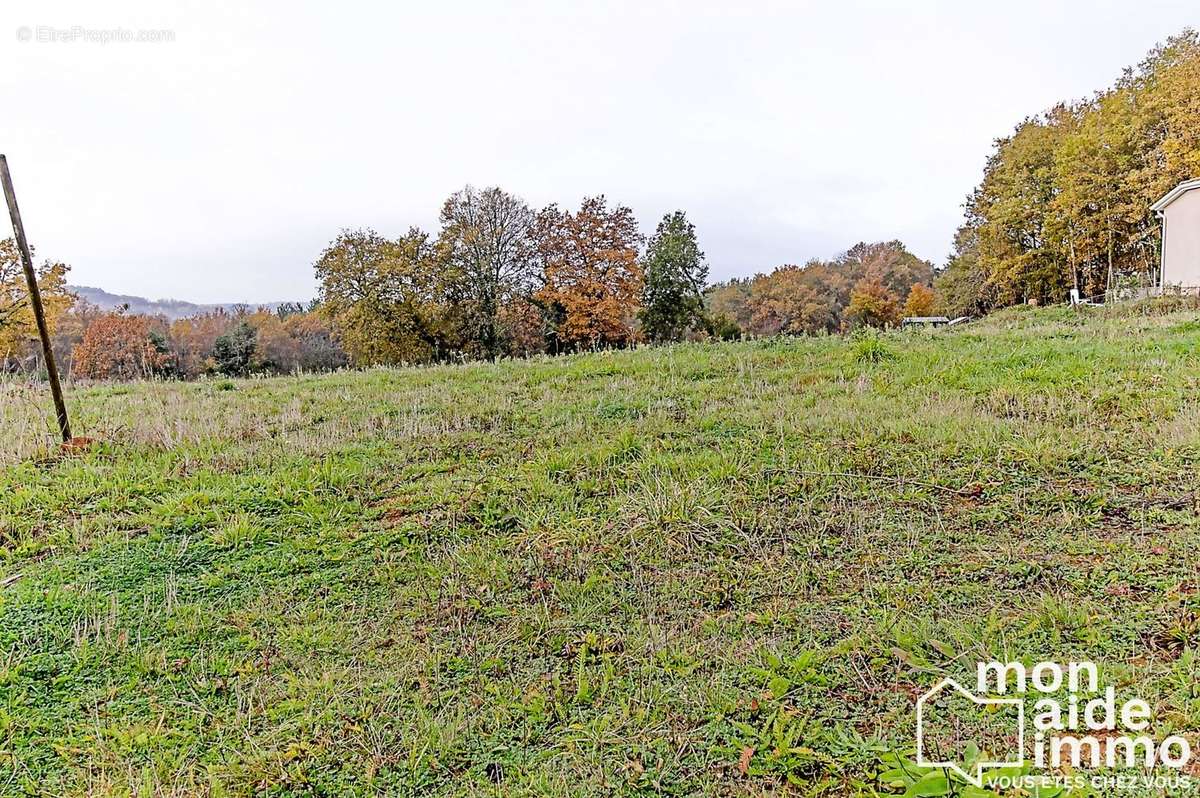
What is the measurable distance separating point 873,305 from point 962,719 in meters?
48.1

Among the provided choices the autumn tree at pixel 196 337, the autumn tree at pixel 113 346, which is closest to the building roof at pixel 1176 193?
the autumn tree at pixel 113 346

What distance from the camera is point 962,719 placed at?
185cm

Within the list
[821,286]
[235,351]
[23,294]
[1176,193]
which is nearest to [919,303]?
[821,286]

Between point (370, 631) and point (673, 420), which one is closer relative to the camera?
point (370, 631)

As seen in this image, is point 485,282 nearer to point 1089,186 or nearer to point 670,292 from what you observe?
point 670,292

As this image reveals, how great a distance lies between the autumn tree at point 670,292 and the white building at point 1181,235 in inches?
821

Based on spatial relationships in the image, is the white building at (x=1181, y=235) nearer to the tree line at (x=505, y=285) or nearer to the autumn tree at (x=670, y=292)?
the tree line at (x=505, y=285)

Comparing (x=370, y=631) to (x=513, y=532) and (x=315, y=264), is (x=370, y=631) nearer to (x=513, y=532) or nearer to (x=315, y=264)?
(x=513, y=532)

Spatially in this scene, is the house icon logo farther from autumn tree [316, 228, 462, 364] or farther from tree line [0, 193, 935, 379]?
autumn tree [316, 228, 462, 364]

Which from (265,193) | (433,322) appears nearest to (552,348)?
(433,322)

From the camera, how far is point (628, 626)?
258cm

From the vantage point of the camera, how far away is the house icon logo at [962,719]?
163cm

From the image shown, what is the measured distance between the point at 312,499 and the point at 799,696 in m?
3.45

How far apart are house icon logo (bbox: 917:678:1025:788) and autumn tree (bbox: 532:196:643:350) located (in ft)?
88.8
